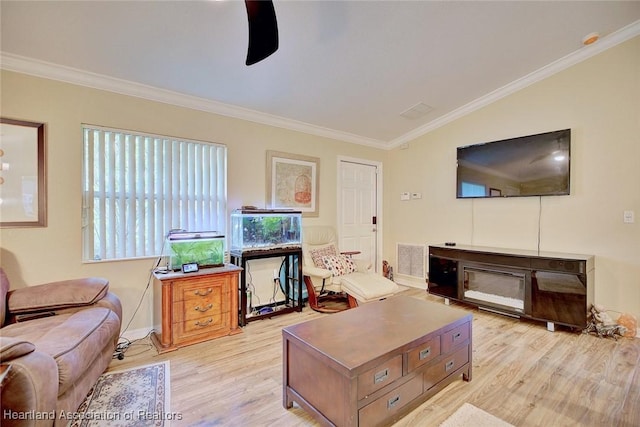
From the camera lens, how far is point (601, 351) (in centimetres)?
246

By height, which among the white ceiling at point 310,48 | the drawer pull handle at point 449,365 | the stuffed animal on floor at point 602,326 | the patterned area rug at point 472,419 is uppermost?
the white ceiling at point 310,48

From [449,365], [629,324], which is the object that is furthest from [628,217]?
[449,365]

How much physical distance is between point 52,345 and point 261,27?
75.1 inches

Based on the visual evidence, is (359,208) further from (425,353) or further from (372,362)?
(372,362)

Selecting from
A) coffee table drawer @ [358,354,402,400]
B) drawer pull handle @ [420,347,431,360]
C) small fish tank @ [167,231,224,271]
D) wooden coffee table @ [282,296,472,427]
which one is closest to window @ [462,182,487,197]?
wooden coffee table @ [282,296,472,427]

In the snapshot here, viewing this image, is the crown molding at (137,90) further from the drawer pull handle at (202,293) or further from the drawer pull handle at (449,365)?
the drawer pull handle at (449,365)

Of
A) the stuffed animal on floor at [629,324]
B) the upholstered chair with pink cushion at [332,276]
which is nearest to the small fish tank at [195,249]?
the upholstered chair with pink cushion at [332,276]

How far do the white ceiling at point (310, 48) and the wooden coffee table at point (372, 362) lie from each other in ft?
7.34

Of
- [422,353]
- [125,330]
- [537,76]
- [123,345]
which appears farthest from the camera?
[537,76]

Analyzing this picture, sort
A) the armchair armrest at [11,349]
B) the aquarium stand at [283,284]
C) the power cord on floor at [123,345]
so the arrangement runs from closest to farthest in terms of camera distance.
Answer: the armchair armrest at [11,349] < the power cord on floor at [123,345] < the aquarium stand at [283,284]

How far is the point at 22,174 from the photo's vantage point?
2.24m

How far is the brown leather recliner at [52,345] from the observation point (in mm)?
1115

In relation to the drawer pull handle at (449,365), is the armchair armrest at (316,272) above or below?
above

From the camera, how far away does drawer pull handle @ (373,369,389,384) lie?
145 cm
